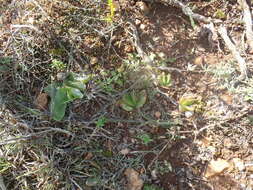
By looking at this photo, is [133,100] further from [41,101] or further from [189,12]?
[189,12]

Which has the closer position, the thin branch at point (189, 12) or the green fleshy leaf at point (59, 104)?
the green fleshy leaf at point (59, 104)

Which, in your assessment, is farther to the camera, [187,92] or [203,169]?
[187,92]

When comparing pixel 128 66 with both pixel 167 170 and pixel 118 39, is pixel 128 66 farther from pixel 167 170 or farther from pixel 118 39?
pixel 167 170

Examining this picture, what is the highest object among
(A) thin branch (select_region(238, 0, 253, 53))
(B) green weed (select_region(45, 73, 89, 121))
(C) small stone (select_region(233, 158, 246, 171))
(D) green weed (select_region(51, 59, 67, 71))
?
(A) thin branch (select_region(238, 0, 253, 53))

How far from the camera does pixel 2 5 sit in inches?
88.8

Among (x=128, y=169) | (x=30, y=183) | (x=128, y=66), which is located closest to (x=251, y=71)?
(x=128, y=66)

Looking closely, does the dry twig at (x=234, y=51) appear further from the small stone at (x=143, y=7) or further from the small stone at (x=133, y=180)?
the small stone at (x=133, y=180)

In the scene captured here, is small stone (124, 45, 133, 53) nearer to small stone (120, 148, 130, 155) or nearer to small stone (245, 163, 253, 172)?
small stone (120, 148, 130, 155)

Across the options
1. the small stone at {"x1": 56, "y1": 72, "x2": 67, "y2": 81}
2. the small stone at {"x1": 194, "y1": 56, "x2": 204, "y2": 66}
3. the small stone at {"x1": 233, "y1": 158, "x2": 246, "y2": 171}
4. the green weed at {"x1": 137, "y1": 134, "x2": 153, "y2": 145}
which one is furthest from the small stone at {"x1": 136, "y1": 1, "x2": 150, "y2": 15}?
the small stone at {"x1": 233, "y1": 158, "x2": 246, "y2": 171}

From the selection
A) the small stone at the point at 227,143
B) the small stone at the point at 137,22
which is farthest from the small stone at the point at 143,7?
the small stone at the point at 227,143

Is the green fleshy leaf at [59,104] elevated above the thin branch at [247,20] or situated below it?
below

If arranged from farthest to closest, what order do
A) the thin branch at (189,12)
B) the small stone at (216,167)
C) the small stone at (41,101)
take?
1. the thin branch at (189,12)
2. the small stone at (41,101)
3. the small stone at (216,167)

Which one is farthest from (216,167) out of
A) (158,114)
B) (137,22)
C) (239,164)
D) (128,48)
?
(137,22)

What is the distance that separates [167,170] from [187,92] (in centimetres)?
50
